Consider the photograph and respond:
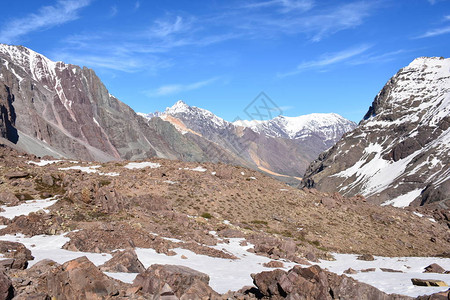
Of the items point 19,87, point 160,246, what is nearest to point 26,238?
point 160,246

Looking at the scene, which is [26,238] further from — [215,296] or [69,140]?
[69,140]

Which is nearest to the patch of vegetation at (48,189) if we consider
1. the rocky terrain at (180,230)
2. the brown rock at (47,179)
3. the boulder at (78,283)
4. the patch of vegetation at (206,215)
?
the rocky terrain at (180,230)

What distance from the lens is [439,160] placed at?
196 meters

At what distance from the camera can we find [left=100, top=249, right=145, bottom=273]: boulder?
18656 mm

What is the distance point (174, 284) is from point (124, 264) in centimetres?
427

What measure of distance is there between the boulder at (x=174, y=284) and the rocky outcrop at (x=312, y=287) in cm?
247

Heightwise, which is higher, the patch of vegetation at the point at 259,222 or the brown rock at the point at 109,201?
the brown rock at the point at 109,201

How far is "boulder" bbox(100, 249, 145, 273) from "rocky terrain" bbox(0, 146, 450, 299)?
0.18ft

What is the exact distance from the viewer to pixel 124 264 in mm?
19031

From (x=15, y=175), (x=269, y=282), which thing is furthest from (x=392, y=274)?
(x=15, y=175)

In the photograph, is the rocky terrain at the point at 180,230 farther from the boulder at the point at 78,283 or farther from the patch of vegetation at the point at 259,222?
the patch of vegetation at the point at 259,222

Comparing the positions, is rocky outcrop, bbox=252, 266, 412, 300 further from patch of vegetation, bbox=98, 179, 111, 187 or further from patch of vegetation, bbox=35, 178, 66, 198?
patch of vegetation, bbox=98, 179, 111, 187

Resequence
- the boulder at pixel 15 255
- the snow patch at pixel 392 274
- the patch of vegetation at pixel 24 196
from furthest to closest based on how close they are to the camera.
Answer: the patch of vegetation at pixel 24 196
the snow patch at pixel 392 274
the boulder at pixel 15 255

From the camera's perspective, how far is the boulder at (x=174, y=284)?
14992mm
